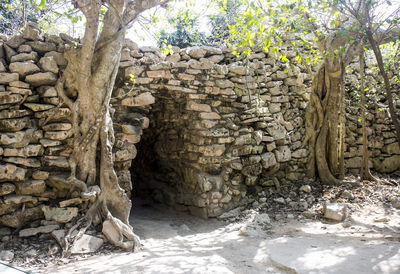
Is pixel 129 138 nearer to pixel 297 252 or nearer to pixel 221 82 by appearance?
pixel 221 82

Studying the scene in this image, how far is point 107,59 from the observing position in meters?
3.68

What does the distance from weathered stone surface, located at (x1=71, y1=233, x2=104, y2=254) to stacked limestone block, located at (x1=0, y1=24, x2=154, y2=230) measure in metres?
0.31

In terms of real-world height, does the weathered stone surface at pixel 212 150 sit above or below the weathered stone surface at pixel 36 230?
above

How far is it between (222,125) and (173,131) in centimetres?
82

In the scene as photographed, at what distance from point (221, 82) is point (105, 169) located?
2.11 m

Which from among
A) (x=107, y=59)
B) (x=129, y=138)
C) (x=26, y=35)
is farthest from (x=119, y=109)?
(x=26, y=35)

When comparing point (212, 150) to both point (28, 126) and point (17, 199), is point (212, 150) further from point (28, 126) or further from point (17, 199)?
point (17, 199)

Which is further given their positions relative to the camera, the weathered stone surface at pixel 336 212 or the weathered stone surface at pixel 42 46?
the weathered stone surface at pixel 336 212

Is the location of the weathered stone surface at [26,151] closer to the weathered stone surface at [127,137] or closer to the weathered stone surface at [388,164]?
the weathered stone surface at [127,137]

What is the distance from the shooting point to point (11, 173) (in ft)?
10.9

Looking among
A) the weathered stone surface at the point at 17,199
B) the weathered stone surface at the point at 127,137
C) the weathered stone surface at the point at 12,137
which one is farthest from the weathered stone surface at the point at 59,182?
the weathered stone surface at the point at 127,137

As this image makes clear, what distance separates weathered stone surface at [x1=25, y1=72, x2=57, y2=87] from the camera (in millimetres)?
3477

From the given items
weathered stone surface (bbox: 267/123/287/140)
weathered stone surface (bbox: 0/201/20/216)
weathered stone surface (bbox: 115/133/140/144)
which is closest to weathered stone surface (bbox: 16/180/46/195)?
weathered stone surface (bbox: 0/201/20/216)

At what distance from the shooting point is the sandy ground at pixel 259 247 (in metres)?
2.72
